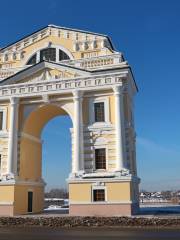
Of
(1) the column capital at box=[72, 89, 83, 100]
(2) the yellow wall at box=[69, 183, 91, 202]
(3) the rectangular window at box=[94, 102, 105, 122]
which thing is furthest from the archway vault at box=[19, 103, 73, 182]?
(2) the yellow wall at box=[69, 183, 91, 202]

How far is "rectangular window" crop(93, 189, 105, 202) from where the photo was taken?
31062 mm

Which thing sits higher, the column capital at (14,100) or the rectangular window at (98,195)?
the column capital at (14,100)

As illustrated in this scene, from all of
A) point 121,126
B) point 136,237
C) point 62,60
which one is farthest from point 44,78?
point 136,237

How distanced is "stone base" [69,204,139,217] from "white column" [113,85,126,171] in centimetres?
330

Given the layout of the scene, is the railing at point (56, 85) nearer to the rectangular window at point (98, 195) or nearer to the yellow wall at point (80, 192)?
the yellow wall at point (80, 192)

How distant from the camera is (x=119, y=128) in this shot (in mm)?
32062

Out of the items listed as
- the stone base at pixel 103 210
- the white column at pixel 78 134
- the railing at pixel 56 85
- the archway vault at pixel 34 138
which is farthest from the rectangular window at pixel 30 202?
the railing at pixel 56 85

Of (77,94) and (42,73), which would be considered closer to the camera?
(77,94)

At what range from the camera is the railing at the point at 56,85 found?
1316 inches

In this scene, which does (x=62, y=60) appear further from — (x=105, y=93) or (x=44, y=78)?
(x=105, y=93)

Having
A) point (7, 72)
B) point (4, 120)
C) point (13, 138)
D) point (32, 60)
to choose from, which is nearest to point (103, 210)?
point (13, 138)

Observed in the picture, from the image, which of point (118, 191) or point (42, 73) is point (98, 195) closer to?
point (118, 191)

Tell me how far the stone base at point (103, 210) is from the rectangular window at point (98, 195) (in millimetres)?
662

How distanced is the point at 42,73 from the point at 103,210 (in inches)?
597
